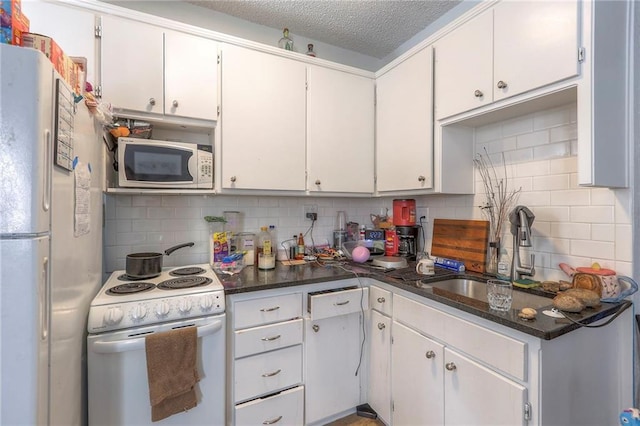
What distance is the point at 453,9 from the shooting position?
204 centimetres

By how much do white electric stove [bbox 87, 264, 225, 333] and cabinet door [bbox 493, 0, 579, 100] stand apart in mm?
1769

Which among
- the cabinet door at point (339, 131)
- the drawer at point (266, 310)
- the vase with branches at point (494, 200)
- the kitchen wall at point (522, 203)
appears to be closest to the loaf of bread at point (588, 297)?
the kitchen wall at point (522, 203)

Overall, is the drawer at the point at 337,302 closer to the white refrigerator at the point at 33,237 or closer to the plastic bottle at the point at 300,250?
the plastic bottle at the point at 300,250

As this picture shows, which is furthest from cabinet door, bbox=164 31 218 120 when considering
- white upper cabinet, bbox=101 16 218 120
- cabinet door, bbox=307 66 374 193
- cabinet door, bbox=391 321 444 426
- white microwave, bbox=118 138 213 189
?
cabinet door, bbox=391 321 444 426

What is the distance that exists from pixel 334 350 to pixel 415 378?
1.57 feet

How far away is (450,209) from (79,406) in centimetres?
226

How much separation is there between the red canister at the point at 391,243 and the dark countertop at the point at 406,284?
18 cm

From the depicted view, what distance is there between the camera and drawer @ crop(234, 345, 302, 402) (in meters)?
1.47

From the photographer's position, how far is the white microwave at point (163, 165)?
1546 mm

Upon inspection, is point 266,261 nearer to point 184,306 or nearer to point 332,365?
point 184,306

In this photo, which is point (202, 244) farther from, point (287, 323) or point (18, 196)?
point (18, 196)

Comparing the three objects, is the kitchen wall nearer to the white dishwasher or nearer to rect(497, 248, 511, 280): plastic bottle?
rect(497, 248, 511, 280): plastic bottle

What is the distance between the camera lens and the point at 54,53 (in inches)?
35.5

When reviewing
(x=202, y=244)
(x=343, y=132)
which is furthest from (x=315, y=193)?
(x=202, y=244)
